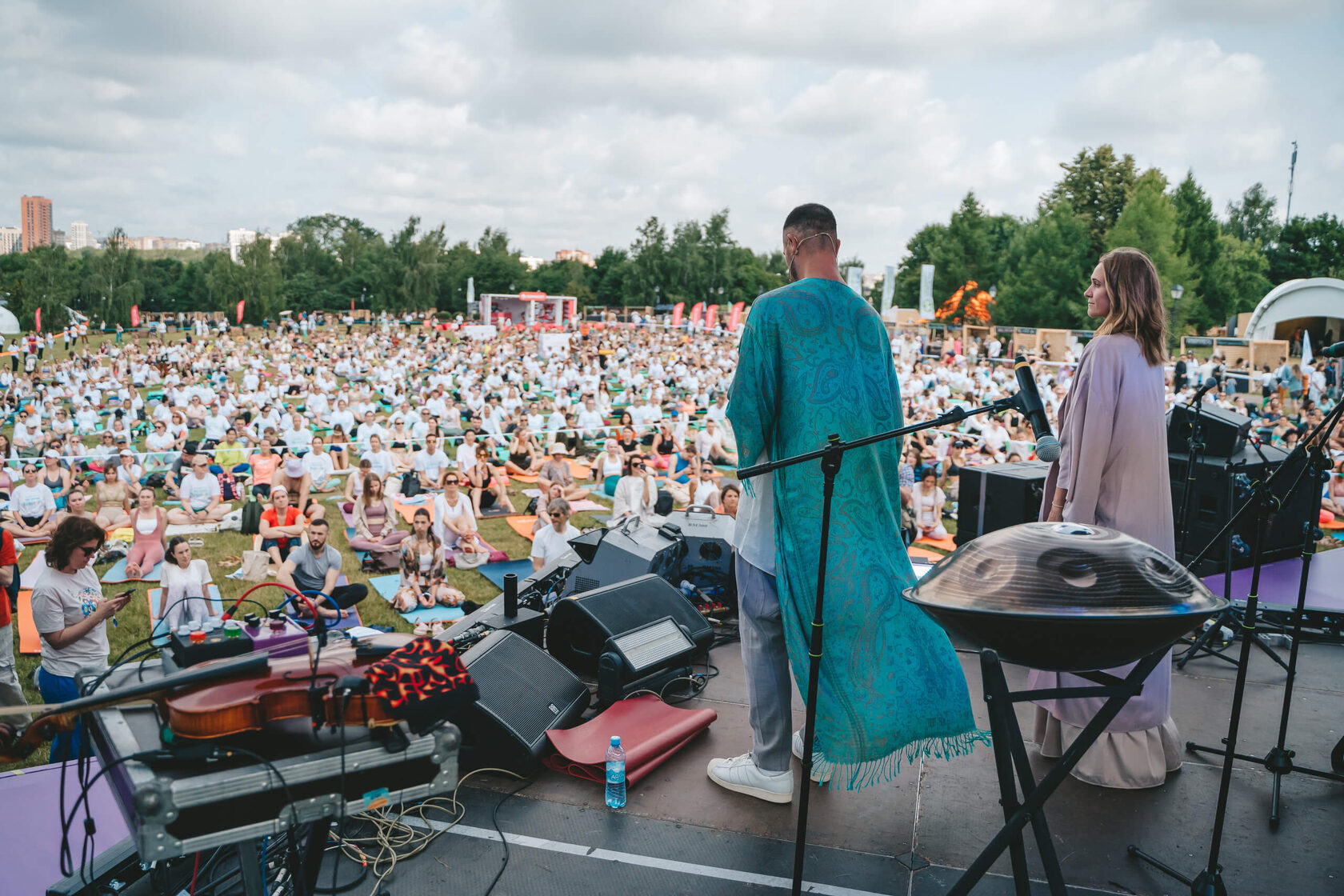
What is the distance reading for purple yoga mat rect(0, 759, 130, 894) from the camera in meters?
2.90

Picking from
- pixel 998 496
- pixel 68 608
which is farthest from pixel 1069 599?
pixel 68 608

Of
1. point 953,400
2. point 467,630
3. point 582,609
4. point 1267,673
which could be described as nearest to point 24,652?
point 467,630

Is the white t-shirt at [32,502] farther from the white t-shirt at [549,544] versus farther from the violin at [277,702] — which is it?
the violin at [277,702]

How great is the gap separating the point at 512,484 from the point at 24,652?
7.00m

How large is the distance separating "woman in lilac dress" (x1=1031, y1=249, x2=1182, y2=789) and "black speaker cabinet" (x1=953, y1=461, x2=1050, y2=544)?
2.62 metres

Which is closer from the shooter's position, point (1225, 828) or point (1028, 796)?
point (1028, 796)

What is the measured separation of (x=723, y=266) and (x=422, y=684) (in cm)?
6632

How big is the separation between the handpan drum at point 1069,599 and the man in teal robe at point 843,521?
890 mm

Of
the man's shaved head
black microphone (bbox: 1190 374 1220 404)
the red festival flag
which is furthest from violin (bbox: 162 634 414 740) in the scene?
the red festival flag

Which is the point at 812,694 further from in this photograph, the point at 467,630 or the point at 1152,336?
the point at 467,630

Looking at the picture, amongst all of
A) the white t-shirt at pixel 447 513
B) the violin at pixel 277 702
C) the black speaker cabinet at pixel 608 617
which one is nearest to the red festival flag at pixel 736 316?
the white t-shirt at pixel 447 513

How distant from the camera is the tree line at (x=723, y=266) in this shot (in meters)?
42.2

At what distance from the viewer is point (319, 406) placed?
55.5 feet

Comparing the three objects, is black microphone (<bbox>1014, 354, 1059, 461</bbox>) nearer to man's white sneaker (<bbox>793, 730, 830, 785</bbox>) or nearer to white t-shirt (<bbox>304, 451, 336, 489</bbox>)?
man's white sneaker (<bbox>793, 730, 830, 785</bbox>)
